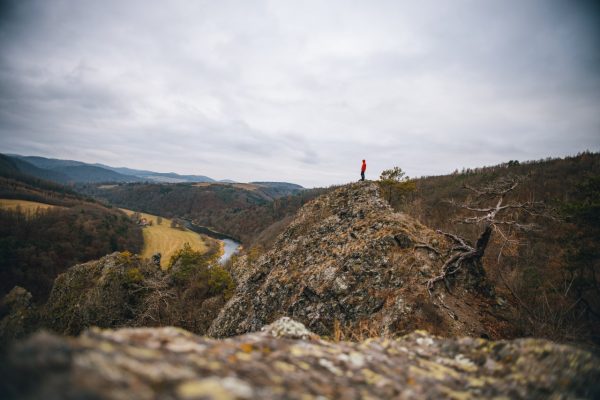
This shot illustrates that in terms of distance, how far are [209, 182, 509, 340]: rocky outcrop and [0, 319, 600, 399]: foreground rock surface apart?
280 centimetres

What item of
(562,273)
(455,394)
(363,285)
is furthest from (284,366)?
(562,273)

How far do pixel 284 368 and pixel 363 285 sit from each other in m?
7.38

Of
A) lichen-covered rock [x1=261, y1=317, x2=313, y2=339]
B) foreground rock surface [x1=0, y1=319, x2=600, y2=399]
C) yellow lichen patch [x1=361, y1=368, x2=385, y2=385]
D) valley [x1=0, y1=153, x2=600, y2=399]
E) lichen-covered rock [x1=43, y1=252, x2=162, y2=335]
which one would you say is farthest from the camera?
lichen-covered rock [x1=43, y1=252, x2=162, y2=335]

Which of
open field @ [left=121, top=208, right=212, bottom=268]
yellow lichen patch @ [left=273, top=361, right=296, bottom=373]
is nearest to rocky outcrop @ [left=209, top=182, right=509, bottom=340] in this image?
yellow lichen patch @ [left=273, top=361, right=296, bottom=373]

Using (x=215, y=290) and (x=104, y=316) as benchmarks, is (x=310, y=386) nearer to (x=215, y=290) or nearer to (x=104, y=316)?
(x=104, y=316)

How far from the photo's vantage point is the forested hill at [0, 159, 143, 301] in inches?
2746

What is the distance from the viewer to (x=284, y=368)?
2.61 m

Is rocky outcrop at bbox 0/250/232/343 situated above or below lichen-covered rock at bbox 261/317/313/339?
below

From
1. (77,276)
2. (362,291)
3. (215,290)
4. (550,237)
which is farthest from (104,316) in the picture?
(550,237)

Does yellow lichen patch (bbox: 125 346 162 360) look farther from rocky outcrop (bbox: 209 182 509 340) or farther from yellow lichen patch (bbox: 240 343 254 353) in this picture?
rocky outcrop (bbox: 209 182 509 340)

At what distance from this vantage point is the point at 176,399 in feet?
5.41

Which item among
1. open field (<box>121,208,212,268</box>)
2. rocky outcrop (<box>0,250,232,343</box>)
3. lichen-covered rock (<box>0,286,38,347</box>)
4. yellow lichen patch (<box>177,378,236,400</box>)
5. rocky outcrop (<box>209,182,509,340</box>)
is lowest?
open field (<box>121,208,212,268</box>)

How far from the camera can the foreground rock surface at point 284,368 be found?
160cm

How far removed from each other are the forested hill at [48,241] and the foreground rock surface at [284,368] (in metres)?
94.8
